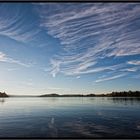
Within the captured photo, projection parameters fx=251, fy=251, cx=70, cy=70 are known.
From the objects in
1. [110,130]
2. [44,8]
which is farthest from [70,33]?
[110,130]

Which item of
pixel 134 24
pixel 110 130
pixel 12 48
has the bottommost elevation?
pixel 110 130

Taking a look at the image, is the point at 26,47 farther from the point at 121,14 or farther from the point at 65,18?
the point at 121,14

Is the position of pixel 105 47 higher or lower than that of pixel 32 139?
higher

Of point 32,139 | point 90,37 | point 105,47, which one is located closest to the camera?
point 32,139

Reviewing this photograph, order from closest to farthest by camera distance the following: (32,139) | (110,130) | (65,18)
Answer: (32,139) → (110,130) → (65,18)

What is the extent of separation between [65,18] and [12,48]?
3380 mm

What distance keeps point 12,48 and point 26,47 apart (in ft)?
2.16

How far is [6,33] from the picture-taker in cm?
1088

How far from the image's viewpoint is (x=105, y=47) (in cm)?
1223

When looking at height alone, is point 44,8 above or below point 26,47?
above

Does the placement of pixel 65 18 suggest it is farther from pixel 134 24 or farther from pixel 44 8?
pixel 134 24

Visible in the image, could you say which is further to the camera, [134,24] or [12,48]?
[12,48]

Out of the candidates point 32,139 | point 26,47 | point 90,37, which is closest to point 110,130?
point 32,139

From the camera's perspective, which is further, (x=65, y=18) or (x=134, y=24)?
(x=134, y=24)
